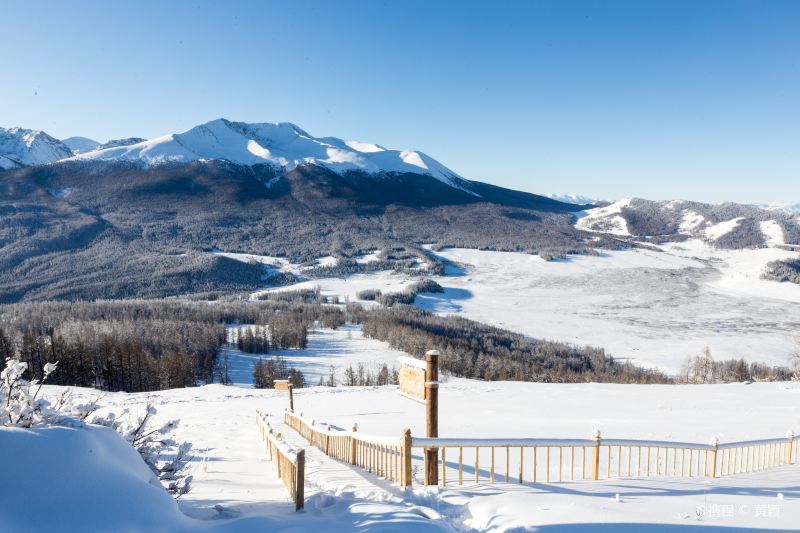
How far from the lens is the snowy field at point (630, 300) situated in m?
80.9

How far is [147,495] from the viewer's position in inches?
184

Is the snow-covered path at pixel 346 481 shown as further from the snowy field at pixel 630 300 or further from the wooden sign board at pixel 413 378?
the snowy field at pixel 630 300

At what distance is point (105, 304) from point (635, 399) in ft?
290

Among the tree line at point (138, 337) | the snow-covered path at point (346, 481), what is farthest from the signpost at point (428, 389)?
the tree line at point (138, 337)

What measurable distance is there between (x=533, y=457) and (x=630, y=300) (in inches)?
4899

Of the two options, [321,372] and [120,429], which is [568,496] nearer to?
[120,429]

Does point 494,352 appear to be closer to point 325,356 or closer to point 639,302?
point 325,356

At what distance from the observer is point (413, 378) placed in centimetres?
741

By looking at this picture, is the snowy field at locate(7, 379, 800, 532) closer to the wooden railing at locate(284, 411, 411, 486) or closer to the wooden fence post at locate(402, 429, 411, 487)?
the wooden fence post at locate(402, 429, 411, 487)

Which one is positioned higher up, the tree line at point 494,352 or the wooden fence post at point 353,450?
the wooden fence post at point 353,450

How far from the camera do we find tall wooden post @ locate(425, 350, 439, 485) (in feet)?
22.3

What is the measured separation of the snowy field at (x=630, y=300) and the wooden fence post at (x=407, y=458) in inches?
2817

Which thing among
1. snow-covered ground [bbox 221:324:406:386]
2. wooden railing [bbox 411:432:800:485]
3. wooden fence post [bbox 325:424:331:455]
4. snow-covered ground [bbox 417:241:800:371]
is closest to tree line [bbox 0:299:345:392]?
snow-covered ground [bbox 221:324:406:386]

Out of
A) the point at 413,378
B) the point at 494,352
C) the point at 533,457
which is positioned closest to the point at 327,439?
the point at 413,378
